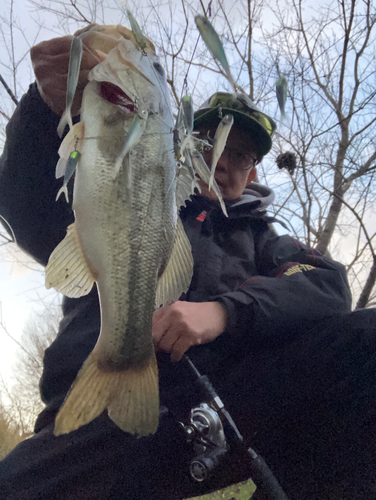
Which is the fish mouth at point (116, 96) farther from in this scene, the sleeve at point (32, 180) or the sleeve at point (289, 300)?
the sleeve at point (289, 300)

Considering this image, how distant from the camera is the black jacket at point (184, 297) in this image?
157 centimetres

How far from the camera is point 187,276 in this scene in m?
1.23

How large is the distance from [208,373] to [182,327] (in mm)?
380

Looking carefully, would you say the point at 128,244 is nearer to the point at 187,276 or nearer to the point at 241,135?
the point at 187,276

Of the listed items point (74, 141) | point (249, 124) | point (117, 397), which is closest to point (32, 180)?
point (74, 141)

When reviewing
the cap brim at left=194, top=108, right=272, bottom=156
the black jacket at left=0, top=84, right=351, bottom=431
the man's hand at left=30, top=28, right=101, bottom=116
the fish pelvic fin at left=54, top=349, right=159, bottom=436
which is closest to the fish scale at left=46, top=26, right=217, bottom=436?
the fish pelvic fin at left=54, top=349, right=159, bottom=436

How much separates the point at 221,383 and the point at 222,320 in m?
0.34

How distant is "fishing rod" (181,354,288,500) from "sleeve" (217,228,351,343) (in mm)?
394

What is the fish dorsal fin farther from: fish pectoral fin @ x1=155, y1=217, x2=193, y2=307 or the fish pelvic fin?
the fish pelvic fin

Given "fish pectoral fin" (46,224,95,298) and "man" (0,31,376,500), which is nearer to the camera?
"fish pectoral fin" (46,224,95,298)

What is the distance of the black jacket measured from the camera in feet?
5.15

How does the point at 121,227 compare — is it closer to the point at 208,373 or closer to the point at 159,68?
the point at 159,68

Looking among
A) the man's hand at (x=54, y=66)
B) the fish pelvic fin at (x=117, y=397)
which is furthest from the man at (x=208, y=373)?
the fish pelvic fin at (x=117, y=397)

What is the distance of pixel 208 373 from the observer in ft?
5.49
